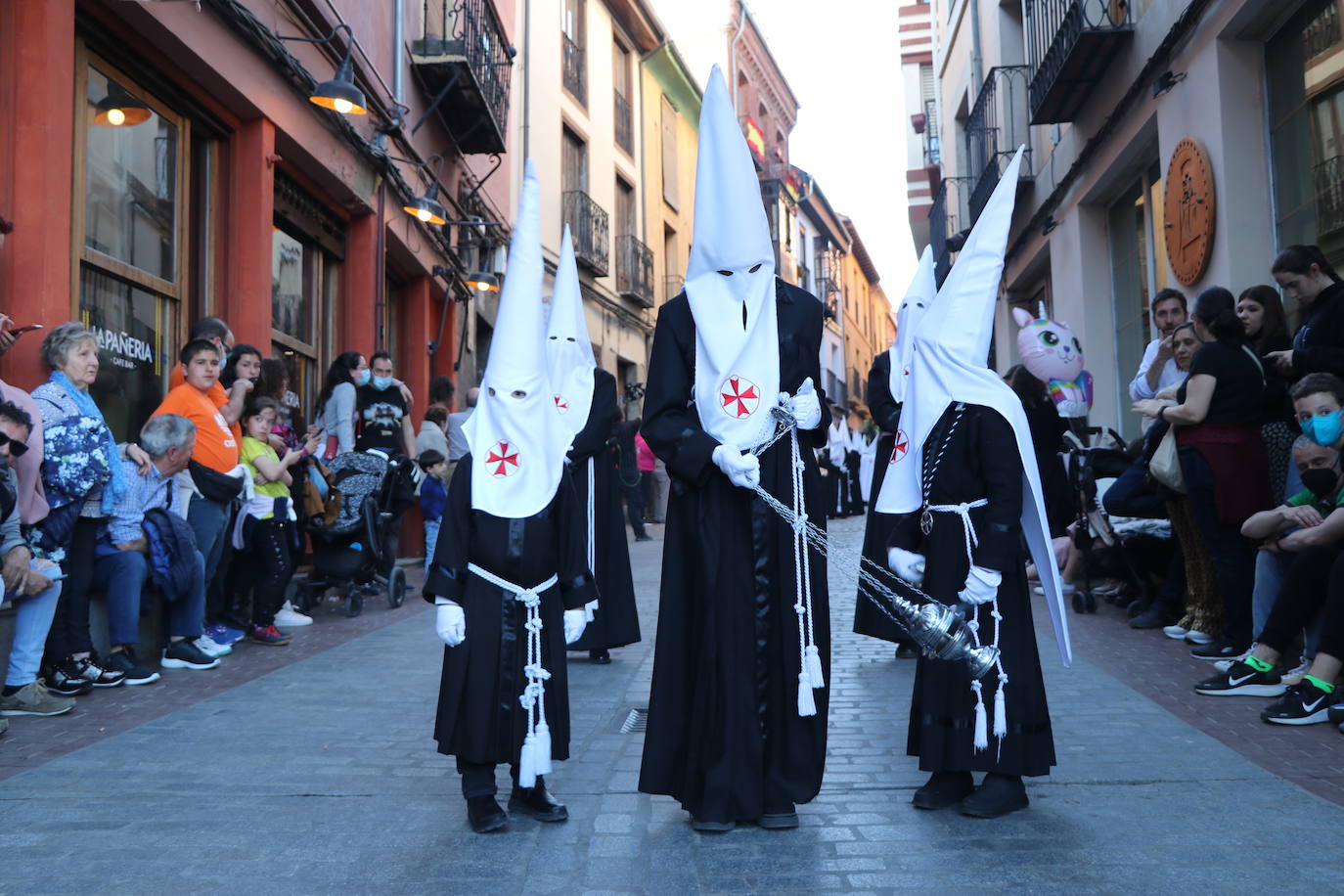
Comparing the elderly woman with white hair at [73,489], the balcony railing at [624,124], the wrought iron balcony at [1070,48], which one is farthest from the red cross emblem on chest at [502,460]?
the balcony railing at [624,124]

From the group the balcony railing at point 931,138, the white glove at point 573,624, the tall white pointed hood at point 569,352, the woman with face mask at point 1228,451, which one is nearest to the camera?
the white glove at point 573,624

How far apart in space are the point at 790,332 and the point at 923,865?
5.93 ft

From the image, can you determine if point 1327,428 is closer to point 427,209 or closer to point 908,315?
point 908,315

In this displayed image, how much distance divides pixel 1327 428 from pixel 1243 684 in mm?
1323

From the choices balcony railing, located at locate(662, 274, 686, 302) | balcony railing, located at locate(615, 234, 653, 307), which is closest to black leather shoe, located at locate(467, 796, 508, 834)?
balcony railing, located at locate(615, 234, 653, 307)

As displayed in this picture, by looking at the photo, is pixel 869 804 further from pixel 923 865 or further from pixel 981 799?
pixel 923 865

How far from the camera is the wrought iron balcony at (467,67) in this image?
45.9 feet

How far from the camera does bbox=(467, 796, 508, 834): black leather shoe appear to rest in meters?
4.02

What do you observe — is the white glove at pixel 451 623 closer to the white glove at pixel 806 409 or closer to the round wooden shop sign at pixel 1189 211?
the white glove at pixel 806 409

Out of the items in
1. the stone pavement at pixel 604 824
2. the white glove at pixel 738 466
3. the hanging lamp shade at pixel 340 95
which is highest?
the hanging lamp shade at pixel 340 95

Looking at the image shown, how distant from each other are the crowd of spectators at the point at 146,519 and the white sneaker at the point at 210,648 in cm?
A: 1

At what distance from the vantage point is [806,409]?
4195 millimetres

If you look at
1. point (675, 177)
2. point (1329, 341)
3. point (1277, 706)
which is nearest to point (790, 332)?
point (1277, 706)

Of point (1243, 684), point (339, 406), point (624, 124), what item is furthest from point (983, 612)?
point (624, 124)
